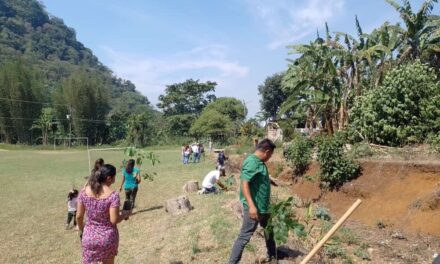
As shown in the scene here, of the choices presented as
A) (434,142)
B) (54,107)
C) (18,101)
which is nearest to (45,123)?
(54,107)

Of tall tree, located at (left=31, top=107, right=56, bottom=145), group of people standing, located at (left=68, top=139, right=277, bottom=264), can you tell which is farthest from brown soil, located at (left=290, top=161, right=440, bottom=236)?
tall tree, located at (left=31, top=107, right=56, bottom=145)

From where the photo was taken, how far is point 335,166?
11656 mm

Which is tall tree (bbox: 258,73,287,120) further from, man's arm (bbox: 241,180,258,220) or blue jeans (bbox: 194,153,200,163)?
man's arm (bbox: 241,180,258,220)

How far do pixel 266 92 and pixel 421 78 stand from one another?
3691 centimetres

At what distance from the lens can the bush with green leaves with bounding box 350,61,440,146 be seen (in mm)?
13062

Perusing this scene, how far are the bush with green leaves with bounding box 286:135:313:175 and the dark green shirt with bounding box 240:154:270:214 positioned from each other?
356 inches

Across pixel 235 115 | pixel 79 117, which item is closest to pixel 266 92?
pixel 235 115

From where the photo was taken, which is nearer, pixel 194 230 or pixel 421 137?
pixel 194 230

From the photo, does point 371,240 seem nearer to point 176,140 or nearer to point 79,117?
point 176,140

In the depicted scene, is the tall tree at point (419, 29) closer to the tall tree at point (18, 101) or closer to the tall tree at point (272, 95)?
the tall tree at point (272, 95)

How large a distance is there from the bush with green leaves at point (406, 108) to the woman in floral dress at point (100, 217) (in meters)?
10.7

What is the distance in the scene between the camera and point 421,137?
42.8 feet

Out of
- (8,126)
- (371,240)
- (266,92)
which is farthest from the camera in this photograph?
(8,126)

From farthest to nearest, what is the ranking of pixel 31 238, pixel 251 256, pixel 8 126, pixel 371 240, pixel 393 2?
1. pixel 8 126
2. pixel 393 2
3. pixel 31 238
4. pixel 371 240
5. pixel 251 256
